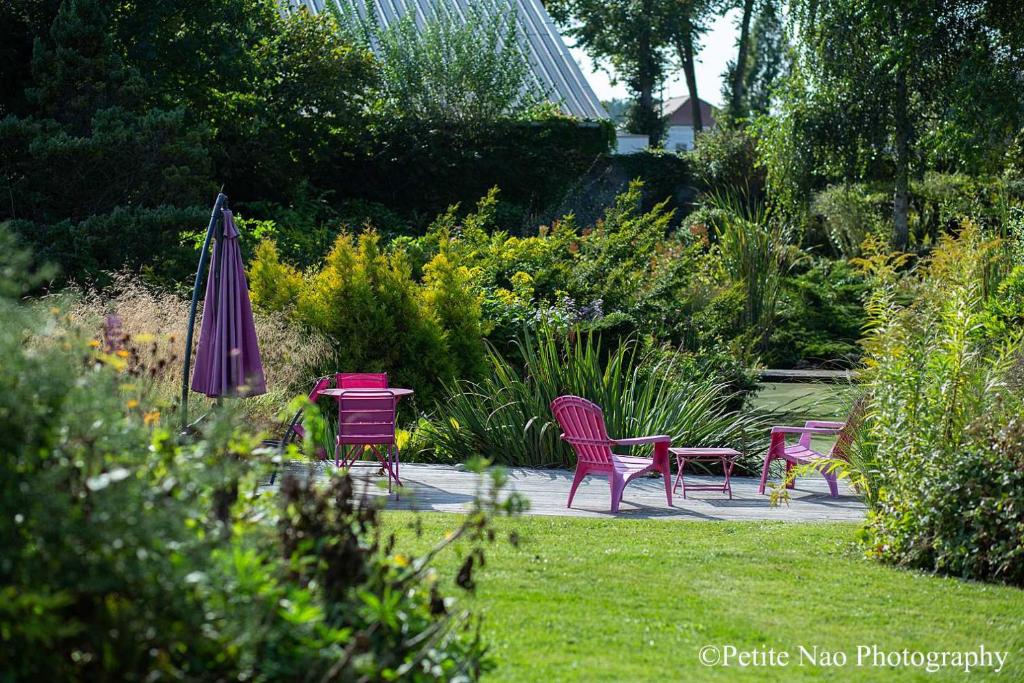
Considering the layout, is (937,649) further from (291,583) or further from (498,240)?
(498,240)

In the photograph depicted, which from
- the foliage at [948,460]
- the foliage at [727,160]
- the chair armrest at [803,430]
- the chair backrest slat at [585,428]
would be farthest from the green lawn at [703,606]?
the foliage at [727,160]

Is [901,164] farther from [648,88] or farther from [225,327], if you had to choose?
[648,88]

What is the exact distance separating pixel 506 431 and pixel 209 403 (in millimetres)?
2520

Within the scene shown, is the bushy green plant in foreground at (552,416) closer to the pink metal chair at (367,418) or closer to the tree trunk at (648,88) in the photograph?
the pink metal chair at (367,418)

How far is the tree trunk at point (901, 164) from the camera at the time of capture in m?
21.6

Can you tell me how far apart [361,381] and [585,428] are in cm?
232

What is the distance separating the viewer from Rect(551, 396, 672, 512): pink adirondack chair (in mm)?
7543

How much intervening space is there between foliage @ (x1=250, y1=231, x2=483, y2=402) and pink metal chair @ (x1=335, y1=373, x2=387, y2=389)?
1.64 m

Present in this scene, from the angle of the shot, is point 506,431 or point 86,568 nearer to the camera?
point 86,568

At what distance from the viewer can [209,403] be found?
862 centimetres

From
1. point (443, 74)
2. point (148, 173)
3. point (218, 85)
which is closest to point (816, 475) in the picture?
point (148, 173)

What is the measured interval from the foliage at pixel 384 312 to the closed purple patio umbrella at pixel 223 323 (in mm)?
3599

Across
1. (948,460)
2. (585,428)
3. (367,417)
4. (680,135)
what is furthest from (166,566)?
(680,135)

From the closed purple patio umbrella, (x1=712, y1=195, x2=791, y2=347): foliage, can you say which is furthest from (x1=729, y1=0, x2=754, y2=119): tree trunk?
the closed purple patio umbrella
